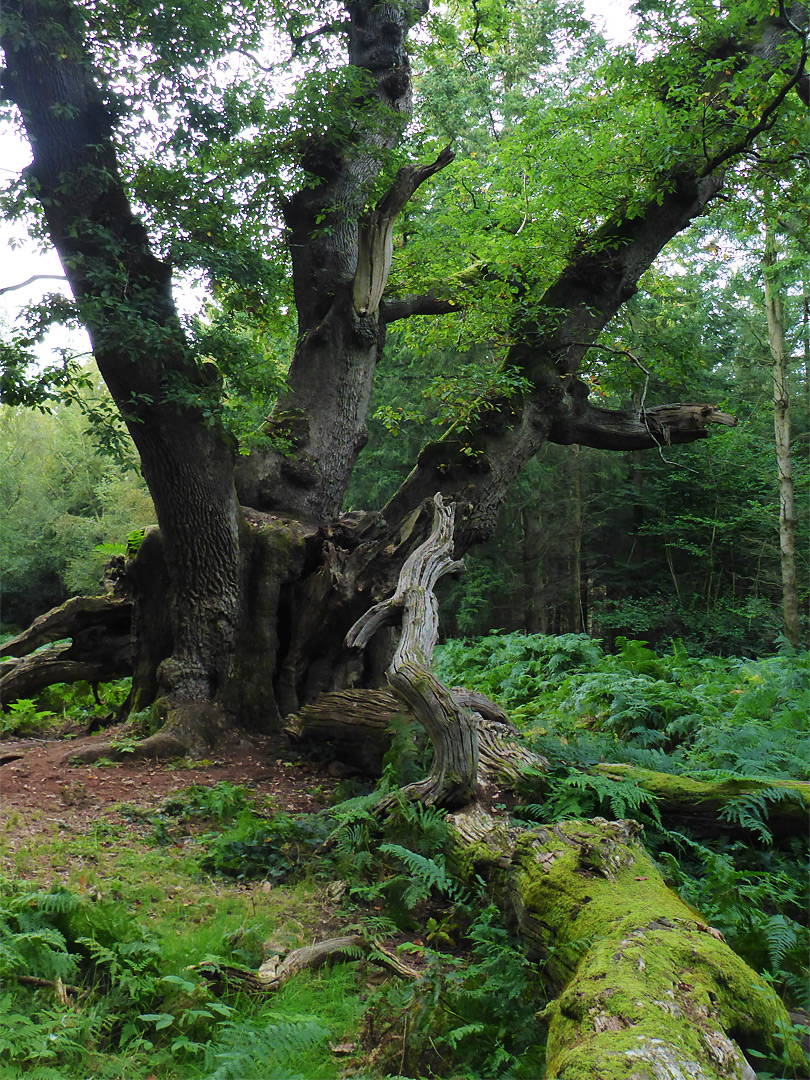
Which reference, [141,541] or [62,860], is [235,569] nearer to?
[141,541]

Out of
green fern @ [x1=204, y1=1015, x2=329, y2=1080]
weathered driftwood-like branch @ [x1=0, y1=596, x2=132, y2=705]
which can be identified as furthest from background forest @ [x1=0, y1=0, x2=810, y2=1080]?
weathered driftwood-like branch @ [x1=0, y1=596, x2=132, y2=705]

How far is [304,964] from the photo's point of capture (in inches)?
130

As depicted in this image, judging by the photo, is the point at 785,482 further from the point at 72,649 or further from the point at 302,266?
the point at 72,649

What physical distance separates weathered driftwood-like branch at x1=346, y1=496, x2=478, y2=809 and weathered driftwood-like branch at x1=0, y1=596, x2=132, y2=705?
3.79 m

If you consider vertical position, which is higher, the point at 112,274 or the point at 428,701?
the point at 112,274

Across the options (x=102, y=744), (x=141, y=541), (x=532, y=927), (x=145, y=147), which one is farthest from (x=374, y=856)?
(x=145, y=147)

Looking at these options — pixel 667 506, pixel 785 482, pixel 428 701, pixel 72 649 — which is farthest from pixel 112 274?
pixel 667 506

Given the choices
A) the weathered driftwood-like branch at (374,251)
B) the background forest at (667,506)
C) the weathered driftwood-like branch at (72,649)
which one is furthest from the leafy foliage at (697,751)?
the background forest at (667,506)

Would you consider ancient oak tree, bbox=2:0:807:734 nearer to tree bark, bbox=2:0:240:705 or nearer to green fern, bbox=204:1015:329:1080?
tree bark, bbox=2:0:240:705

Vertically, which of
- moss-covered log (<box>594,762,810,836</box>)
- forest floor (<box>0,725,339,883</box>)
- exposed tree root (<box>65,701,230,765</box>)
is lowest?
forest floor (<box>0,725,339,883</box>)

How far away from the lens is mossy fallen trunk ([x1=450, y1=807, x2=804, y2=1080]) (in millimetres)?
2086

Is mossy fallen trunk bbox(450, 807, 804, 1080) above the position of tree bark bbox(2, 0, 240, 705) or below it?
below

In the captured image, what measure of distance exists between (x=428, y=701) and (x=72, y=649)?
520 cm

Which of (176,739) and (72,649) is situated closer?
(176,739)
